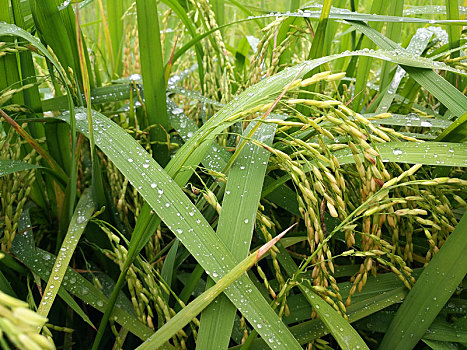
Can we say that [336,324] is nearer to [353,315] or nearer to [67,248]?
[353,315]

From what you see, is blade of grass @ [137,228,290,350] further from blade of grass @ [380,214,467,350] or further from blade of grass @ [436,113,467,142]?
blade of grass @ [436,113,467,142]

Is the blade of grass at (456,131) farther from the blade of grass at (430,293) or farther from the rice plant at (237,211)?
the blade of grass at (430,293)

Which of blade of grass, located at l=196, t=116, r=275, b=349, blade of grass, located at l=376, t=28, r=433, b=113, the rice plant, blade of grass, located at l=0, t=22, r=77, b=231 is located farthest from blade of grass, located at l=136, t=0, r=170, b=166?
blade of grass, located at l=376, t=28, r=433, b=113

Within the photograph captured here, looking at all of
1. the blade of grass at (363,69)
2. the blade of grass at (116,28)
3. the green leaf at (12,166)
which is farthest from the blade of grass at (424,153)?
the blade of grass at (116,28)

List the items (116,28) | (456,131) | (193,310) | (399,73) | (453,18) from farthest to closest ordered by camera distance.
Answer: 1. (116,28)
2. (399,73)
3. (453,18)
4. (456,131)
5. (193,310)

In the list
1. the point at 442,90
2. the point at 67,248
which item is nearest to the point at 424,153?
the point at 442,90

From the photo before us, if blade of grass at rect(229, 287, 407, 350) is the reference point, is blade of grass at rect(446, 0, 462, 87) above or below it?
above

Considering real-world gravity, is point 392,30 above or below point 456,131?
above

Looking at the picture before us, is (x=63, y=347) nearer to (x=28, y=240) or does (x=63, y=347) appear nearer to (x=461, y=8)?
(x=28, y=240)

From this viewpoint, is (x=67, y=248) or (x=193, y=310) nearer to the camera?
(x=193, y=310)
